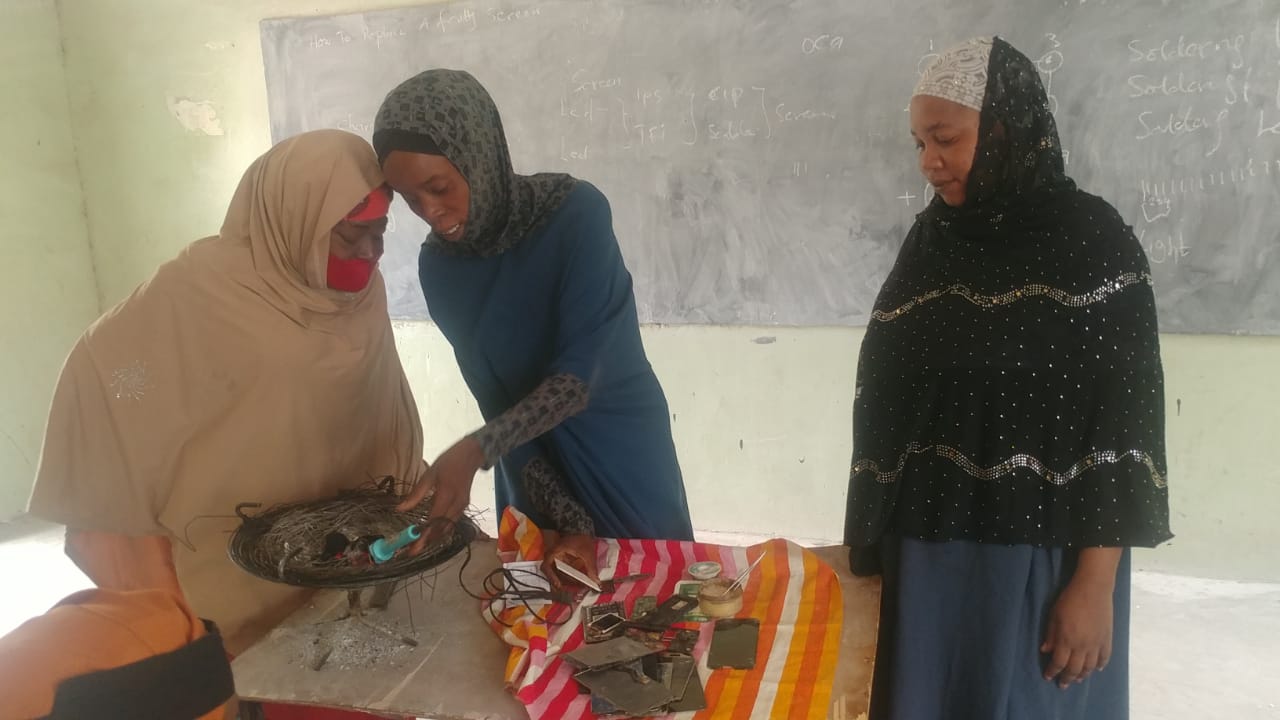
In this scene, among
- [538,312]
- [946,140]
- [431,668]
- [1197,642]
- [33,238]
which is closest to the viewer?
[431,668]

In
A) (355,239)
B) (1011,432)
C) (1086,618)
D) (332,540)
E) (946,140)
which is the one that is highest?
(946,140)

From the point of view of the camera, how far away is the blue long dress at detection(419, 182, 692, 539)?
56.9 inches

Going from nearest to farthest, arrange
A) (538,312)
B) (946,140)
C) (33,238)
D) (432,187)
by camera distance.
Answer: (946,140), (432,187), (538,312), (33,238)

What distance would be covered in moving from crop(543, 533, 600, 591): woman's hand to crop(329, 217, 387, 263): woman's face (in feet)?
1.87

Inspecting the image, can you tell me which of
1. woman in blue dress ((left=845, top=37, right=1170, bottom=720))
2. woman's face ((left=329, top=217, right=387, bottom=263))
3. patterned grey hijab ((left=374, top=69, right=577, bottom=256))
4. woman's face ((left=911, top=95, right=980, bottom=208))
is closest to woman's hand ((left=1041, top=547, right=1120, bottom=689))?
woman in blue dress ((left=845, top=37, right=1170, bottom=720))

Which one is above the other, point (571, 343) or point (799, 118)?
point (799, 118)

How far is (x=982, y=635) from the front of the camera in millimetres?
1240

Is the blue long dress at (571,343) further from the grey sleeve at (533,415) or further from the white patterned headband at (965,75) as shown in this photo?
the white patterned headband at (965,75)

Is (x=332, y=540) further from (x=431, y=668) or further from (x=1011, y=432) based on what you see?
(x=1011, y=432)

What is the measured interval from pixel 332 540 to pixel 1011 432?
0.98 m

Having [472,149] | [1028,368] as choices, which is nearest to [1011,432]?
[1028,368]

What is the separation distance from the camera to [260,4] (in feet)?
11.1

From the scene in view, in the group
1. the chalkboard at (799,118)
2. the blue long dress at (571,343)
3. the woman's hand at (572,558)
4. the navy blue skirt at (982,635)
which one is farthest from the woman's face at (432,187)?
the chalkboard at (799,118)

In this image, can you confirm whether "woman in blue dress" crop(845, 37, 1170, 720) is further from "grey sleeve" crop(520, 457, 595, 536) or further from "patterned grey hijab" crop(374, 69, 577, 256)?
"patterned grey hijab" crop(374, 69, 577, 256)
